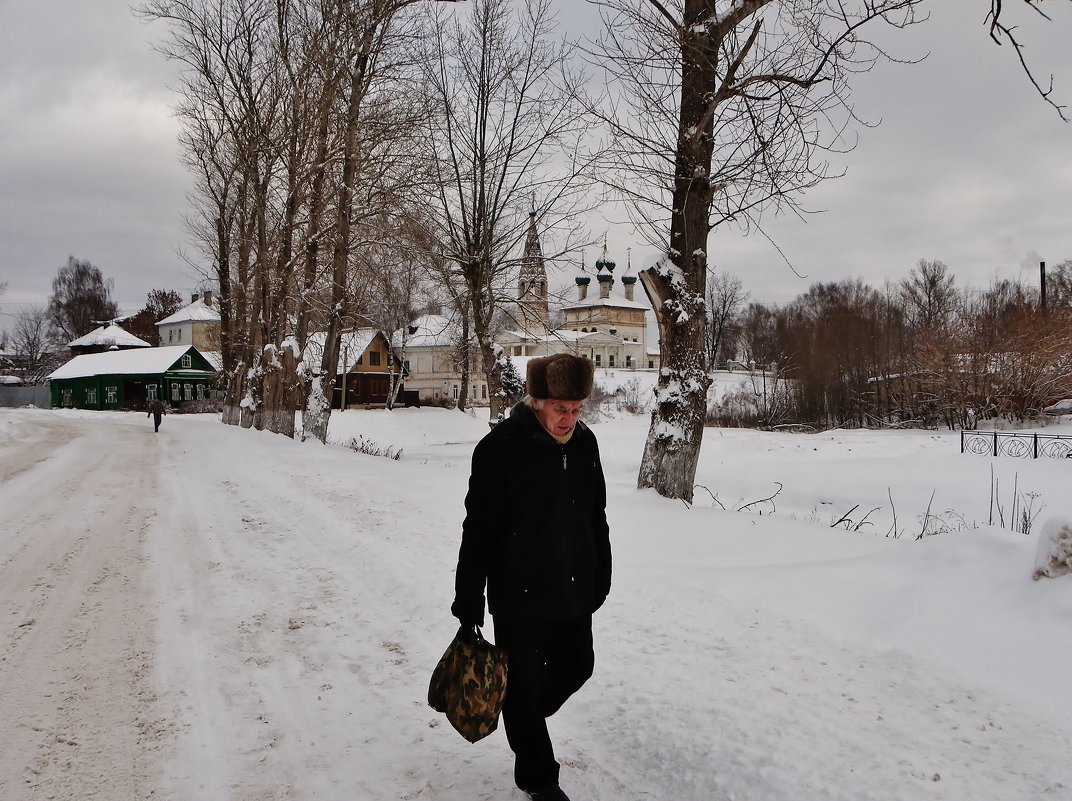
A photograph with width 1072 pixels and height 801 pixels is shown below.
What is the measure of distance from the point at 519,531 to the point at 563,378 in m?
0.68

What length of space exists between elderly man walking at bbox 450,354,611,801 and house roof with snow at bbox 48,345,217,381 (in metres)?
57.1

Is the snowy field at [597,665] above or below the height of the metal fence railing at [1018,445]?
below

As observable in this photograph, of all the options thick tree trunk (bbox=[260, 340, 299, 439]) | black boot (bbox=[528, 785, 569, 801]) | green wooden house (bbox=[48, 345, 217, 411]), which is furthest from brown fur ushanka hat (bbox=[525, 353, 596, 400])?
green wooden house (bbox=[48, 345, 217, 411])

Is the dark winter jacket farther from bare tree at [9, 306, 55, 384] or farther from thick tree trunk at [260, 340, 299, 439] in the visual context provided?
bare tree at [9, 306, 55, 384]

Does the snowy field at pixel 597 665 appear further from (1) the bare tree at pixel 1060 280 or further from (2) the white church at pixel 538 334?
(1) the bare tree at pixel 1060 280

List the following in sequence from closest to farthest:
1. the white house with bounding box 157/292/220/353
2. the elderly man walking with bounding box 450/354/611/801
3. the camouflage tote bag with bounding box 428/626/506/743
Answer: the camouflage tote bag with bounding box 428/626/506/743, the elderly man walking with bounding box 450/354/611/801, the white house with bounding box 157/292/220/353

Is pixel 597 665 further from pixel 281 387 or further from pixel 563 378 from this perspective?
pixel 281 387

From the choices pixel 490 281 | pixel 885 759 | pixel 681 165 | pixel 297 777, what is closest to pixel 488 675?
pixel 297 777

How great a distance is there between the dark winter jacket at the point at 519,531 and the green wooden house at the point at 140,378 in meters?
55.4

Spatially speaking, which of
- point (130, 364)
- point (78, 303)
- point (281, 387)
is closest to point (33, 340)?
point (78, 303)

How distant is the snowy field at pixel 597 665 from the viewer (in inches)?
129

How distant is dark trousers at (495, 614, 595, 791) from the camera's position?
3.09 metres

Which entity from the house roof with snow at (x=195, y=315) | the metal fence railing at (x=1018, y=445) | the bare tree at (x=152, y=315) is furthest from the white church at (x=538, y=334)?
the bare tree at (x=152, y=315)

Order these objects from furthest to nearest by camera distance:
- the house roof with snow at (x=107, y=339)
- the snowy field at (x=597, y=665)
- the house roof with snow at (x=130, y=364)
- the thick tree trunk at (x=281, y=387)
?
the house roof with snow at (x=107, y=339) < the house roof with snow at (x=130, y=364) < the thick tree trunk at (x=281, y=387) < the snowy field at (x=597, y=665)
